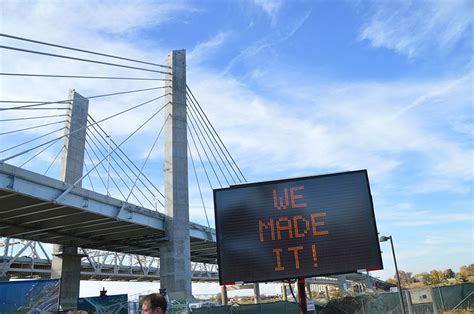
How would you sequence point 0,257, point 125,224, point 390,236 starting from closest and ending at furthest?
1. point 390,236
2. point 125,224
3. point 0,257

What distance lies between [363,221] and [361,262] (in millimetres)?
955

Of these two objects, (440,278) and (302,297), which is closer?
(302,297)

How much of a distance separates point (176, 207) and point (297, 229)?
2019cm

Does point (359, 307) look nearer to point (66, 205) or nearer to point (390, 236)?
point (390, 236)

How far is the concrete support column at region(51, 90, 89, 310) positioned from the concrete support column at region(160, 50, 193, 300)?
7.89 m

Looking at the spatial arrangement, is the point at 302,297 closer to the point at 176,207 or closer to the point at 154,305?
the point at 154,305

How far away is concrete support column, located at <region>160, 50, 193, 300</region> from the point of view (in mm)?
28453

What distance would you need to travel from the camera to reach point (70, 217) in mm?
27578

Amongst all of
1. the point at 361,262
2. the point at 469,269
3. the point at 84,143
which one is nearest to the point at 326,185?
the point at 361,262

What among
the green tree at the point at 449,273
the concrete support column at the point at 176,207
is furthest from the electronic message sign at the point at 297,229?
the green tree at the point at 449,273

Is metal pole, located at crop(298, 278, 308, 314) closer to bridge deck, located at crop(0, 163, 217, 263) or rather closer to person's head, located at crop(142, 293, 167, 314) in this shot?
person's head, located at crop(142, 293, 167, 314)

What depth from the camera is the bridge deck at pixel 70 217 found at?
2209cm

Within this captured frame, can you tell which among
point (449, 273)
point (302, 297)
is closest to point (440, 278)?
point (449, 273)

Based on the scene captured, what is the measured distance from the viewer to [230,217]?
10.6 m
